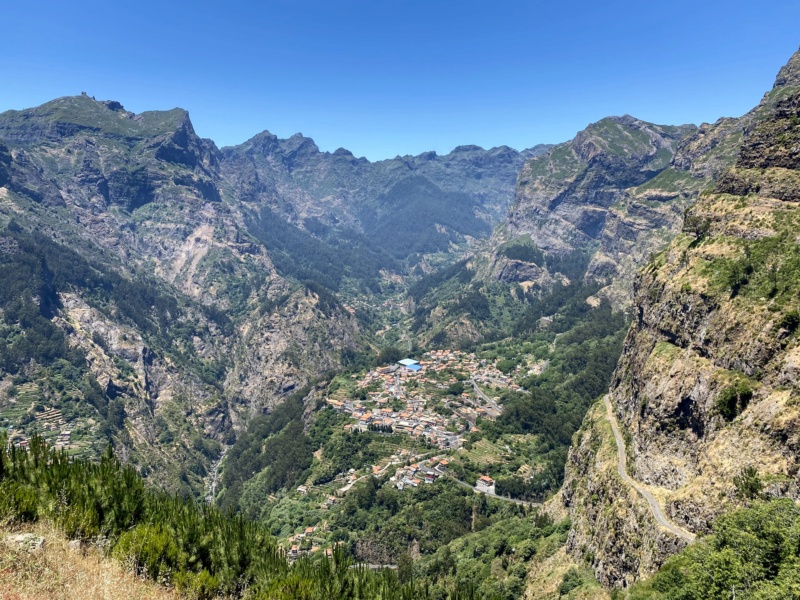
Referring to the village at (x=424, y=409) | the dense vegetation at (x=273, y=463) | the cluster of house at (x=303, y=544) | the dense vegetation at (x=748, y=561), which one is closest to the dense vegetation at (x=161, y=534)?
the dense vegetation at (x=748, y=561)

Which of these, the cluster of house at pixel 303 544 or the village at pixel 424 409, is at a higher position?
the village at pixel 424 409

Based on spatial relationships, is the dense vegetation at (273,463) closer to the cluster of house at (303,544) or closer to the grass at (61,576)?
the cluster of house at (303,544)

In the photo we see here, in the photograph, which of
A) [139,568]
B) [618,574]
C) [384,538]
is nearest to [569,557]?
[618,574]

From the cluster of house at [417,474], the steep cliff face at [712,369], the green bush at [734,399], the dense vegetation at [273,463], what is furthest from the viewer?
the dense vegetation at [273,463]

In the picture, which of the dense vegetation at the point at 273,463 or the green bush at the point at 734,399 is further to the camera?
the dense vegetation at the point at 273,463

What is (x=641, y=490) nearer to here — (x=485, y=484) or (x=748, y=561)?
(x=748, y=561)

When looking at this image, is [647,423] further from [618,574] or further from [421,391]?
[421,391]

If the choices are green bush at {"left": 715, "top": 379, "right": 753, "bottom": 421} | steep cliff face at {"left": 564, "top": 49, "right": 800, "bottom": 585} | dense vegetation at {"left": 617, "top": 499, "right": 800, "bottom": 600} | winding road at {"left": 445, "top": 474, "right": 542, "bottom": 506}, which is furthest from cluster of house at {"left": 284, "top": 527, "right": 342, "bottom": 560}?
green bush at {"left": 715, "top": 379, "right": 753, "bottom": 421}
